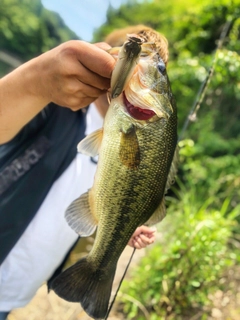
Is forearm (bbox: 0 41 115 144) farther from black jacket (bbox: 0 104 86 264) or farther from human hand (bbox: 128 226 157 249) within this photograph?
human hand (bbox: 128 226 157 249)

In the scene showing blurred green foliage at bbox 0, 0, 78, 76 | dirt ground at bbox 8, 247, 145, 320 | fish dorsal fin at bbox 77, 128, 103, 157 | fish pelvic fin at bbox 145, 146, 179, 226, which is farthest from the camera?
blurred green foliage at bbox 0, 0, 78, 76

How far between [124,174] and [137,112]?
0.80 feet

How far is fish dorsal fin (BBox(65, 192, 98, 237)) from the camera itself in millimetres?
1397

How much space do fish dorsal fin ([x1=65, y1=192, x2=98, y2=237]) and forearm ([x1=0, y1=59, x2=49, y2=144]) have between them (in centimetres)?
40

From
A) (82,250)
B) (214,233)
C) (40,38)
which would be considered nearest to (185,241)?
(214,233)

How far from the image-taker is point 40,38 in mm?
22938

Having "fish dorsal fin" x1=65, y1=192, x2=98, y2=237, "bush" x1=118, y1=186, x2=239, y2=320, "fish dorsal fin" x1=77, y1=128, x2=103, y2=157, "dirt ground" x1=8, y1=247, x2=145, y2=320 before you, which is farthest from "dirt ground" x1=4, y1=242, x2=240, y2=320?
"fish dorsal fin" x1=77, y1=128, x2=103, y2=157

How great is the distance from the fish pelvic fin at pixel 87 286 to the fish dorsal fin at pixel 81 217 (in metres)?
0.17

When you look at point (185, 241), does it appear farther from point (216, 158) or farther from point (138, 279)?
point (216, 158)

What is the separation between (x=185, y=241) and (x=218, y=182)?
1.83m

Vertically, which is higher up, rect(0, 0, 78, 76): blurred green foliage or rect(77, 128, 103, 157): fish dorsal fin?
rect(77, 128, 103, 157): fish dorsal fin

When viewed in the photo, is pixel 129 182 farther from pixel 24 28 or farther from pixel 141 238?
pixel 24 28

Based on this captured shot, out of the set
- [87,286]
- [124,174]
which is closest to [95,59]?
[124,174]

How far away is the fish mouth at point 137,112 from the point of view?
1.24 metres
